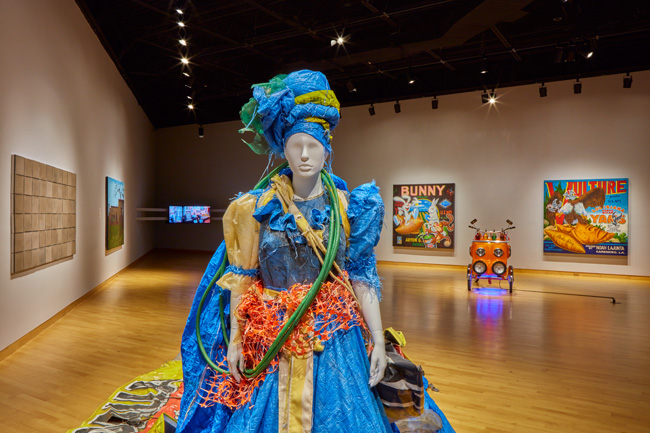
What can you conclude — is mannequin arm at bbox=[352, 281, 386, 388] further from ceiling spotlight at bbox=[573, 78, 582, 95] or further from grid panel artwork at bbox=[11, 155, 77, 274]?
ceiling spotlight at bbox=[573, 78, 582, 95]

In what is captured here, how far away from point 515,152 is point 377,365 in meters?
8.68

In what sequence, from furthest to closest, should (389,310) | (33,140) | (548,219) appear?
(548,219) < (389,310) < (33,140)

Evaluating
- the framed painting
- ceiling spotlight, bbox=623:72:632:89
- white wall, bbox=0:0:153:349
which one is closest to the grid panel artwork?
white wall, bbox=0:0:153:349

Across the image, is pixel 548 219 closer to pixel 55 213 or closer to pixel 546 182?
pixel 546 182

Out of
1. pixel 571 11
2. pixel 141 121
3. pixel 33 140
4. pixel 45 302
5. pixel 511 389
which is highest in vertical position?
pixel 571 11

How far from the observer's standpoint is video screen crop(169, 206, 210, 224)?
1230 centimetres

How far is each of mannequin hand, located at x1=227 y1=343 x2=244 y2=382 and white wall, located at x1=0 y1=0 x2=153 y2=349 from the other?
10.5 ft

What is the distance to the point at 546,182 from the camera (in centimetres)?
886

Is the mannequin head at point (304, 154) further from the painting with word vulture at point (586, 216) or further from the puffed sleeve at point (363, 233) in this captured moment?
the painting with word vulture at point (586, 216)

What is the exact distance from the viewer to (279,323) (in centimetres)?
145

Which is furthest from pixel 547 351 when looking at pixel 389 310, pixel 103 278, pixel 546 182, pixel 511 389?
pixel 103 278

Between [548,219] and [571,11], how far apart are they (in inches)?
151

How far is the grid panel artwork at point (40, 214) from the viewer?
395 centimetres

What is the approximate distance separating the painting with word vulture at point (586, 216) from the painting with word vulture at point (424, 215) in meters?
1.90
